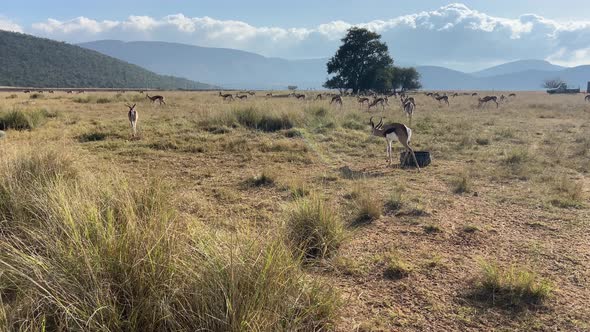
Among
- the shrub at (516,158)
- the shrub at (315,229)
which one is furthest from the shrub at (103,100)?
the shrub at (315,229)

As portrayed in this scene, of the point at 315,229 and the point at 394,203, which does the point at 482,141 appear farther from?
the point at 315,229

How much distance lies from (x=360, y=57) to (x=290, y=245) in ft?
190

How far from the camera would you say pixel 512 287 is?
3770 millimetres

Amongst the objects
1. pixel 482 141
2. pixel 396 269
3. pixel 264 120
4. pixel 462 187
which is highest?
pixel 264 120

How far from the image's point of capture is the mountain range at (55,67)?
106 m

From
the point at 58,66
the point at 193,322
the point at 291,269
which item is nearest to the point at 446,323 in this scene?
the point at 291,269

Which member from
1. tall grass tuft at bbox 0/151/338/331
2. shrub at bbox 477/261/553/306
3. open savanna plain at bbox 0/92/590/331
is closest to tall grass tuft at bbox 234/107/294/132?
open savanna plain at bbox 0/92/590/331

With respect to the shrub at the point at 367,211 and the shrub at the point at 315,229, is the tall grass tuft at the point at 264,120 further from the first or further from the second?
the shrub at the point at 315,229

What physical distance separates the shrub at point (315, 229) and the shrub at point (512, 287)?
5.12 feet

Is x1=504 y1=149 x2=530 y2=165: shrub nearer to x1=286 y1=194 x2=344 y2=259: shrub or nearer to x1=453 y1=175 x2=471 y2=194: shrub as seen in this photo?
x1=453 y1=175 x2=471 y2=194: shrub

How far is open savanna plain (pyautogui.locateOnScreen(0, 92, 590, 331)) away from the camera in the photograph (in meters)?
2.65

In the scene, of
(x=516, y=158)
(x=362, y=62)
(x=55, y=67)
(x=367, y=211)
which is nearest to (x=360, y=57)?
(x=362, y=62)

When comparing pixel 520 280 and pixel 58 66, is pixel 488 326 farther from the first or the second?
pixel 58 66

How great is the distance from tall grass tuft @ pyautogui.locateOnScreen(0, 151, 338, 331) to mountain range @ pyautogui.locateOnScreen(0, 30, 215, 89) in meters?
119
